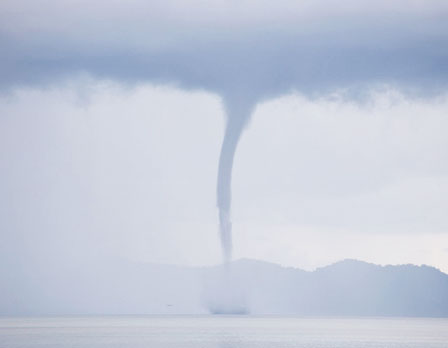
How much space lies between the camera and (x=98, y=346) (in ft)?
366

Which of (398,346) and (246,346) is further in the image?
(398,346)

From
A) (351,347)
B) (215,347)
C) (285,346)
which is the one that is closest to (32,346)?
(215,347)

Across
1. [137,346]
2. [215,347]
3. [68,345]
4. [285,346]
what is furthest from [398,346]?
[68,345]

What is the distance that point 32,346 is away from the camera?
11131cm

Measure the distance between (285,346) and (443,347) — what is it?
22.5m

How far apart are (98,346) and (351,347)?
3491 centimetres

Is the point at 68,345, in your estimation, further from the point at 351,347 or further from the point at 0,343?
the point at 351,347

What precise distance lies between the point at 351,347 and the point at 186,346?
76.0 ft

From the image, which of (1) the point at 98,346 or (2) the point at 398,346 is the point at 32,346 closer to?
(1) the point at 98,346

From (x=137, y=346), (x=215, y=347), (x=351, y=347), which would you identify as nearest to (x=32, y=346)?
(x=137, y=346)

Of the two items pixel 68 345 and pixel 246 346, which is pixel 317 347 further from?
pixel 68 345

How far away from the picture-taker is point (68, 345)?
383ft

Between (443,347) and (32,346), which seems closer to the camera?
(32,346)

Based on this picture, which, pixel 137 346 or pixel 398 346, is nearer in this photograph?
pixel 137 346
